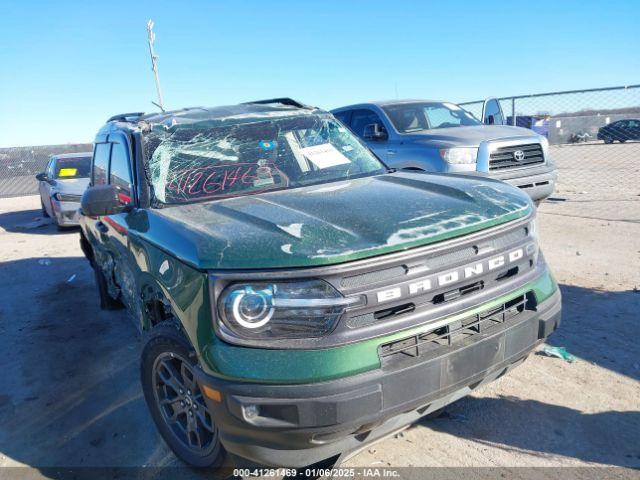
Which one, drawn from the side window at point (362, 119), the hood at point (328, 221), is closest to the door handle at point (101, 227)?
the hood at point (328, 221)

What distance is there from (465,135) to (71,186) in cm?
815

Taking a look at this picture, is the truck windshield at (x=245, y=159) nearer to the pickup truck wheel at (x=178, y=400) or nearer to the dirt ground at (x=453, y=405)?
the pickup truck wheel at (x=178, y=400)

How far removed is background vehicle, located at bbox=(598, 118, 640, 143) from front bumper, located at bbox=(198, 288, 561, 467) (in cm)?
2740

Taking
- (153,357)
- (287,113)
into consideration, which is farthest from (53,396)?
(287,113)

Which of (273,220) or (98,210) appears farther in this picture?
(98,210)

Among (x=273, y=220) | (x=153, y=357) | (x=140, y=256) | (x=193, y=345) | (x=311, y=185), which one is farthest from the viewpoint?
(x=311, y=185)

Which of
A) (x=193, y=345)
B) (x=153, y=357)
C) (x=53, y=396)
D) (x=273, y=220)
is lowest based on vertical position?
(x=53, y=396)

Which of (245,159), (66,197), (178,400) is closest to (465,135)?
(245,159)

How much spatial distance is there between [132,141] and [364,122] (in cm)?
557

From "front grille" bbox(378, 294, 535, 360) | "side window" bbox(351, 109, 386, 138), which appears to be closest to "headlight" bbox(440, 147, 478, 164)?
"side window" bbox(351, 109, 386, 138)

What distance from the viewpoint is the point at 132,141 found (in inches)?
133

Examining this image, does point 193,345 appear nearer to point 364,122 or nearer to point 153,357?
point 153,357

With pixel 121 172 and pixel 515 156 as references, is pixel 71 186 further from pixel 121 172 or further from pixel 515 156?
pixel 515 156

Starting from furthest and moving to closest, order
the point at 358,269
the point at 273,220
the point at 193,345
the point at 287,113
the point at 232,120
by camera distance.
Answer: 1. the point at 287,113
2. the point at 232,120
3. the point at 273,220
4. the point at 193,345
5. the point at 358,269
